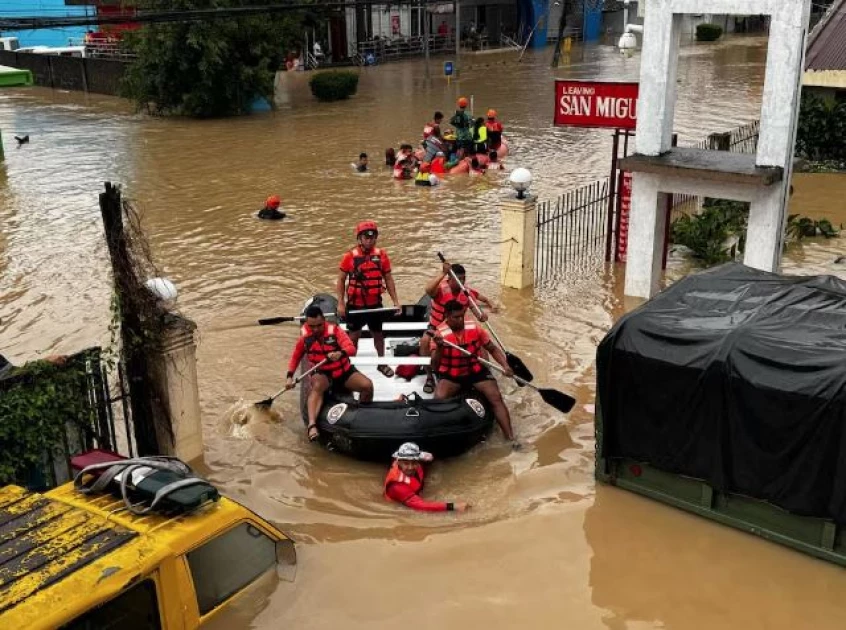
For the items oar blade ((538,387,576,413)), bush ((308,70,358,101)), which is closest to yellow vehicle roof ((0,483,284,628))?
oar blade ((538,387,576,413))

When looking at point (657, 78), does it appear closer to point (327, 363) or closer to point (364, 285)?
point (364, 285)

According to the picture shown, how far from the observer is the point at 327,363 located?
9.19 m

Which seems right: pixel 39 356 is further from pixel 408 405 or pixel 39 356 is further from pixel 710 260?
pixel 710 260

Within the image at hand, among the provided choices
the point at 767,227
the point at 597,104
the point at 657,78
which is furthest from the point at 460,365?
the point at 597,104

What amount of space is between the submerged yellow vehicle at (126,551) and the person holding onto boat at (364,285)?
181 inches

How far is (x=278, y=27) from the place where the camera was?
31656 mm

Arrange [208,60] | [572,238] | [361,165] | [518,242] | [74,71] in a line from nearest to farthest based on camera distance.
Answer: [518,242], [572,238], [361,165], [208,60], [74,71]

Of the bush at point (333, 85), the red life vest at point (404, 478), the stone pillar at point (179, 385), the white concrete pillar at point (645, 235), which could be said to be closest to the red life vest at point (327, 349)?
the stone pillar at point (179, 385)

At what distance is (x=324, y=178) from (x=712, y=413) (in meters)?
16.3

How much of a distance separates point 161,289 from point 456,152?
51.3 ft

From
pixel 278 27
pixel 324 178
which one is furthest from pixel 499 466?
pixel 278 27

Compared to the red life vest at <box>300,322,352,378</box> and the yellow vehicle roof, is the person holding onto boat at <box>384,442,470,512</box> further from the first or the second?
the yellow vehicle roof

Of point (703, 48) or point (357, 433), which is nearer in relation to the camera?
point (357, 433)

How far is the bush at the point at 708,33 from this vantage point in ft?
195
